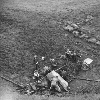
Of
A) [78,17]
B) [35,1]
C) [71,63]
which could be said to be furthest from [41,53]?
[35,1]

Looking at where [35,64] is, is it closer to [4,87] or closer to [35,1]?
[4,87]

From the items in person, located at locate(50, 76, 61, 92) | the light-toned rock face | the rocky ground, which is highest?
the light-toned rock face

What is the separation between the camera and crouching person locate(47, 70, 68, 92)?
10688 millimetres

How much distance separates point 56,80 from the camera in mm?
10875

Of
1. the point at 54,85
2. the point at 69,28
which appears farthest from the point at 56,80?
the point at 69,28

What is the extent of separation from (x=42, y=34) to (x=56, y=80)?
12.6 ft

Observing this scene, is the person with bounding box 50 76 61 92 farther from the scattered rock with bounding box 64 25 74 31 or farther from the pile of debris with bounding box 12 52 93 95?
the scattered rock with bounding box 64 25 74 31

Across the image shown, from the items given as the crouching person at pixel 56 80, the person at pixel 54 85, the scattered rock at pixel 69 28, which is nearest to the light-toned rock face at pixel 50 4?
the scattered rock at pixel 69 28

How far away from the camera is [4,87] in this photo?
10867 millimetres

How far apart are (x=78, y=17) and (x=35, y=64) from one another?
5131mm

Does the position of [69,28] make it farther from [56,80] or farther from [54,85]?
[54,85]

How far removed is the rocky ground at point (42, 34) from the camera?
11.7m

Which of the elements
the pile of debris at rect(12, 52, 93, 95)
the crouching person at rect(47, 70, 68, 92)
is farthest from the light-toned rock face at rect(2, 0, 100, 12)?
the crouching person at rect(47, 70, 68, 92)

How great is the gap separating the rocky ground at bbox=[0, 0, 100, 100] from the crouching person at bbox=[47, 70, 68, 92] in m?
0.46
